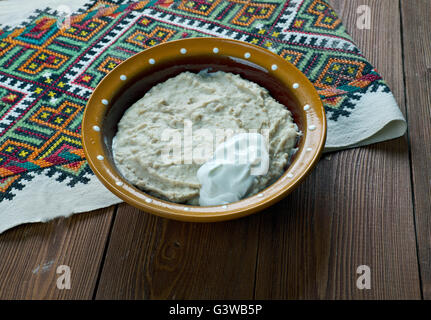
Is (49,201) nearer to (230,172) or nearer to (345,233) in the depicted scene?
(230,172)

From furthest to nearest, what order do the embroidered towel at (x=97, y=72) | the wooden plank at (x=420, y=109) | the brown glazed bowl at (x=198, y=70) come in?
1. the embroidered towel at (x=97, y=72)
2. the wooden plank at (x=420, y=109)
3. the brown glazed bowl at (x=198, y=70)

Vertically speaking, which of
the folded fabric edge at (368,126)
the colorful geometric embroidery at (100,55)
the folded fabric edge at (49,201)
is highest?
the colorful geometric embroidery at (100,55)

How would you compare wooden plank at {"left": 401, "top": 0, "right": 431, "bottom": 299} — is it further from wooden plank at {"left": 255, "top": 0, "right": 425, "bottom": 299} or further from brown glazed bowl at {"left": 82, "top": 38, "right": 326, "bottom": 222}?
brown glazed bowl at {"left": 82, "top": 38, "right": 326, "bottom": 222}

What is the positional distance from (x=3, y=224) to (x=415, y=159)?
0.99 m

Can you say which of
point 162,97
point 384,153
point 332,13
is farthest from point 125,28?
point 384,153

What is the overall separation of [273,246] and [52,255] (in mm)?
483

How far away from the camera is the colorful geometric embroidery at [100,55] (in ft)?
4.03

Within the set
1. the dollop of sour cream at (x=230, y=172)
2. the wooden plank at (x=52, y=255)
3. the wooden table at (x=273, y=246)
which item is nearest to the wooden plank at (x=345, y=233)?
the wooden table at (x=273, y=246)

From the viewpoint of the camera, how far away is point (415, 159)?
3.80 feet

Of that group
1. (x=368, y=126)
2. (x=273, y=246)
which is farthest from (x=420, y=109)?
(x=273, y=246)

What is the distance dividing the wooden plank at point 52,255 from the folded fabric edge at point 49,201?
0.05 feet

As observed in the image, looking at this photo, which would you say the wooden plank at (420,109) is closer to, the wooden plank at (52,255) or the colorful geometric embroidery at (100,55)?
the colorful geometric embroidery at (100,55)

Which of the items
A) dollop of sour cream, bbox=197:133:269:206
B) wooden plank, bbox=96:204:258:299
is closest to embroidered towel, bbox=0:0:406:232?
wooden plank, bbox=96:204:258:299

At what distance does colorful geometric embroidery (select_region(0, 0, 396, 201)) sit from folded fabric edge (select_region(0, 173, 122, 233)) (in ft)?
0.08
